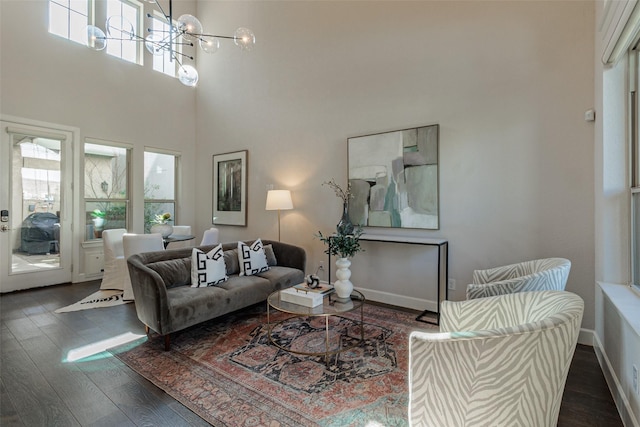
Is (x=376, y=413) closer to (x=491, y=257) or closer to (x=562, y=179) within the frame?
(x=491, y=257)

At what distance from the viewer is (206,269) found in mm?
3189

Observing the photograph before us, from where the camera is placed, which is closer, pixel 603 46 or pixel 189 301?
pixel 603 46

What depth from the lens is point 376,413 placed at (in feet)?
6.12

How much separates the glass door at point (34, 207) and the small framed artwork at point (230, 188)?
224cm

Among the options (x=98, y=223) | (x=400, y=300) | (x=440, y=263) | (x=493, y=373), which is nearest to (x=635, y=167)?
(x=440, y=263)

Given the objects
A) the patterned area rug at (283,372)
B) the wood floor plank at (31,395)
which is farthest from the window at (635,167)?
the wood floor plank at (31,395)

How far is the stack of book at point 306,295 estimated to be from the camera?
8.45 feet

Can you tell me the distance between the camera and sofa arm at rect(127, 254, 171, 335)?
2.59 metres

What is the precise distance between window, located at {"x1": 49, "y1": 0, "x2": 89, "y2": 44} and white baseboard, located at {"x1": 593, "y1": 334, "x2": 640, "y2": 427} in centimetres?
725

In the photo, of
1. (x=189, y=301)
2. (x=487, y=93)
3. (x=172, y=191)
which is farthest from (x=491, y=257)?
(x=172, y=191)

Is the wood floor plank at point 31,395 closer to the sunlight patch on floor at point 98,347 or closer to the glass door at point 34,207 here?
the sunlight patch on floor at point 98,347

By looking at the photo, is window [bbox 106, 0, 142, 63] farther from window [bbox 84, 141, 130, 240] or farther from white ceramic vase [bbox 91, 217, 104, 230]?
white ceramic vase [bbox 91, 217, 104, 230]

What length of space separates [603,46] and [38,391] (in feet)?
15.7

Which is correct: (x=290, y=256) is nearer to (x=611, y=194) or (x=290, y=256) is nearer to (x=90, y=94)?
(x=611, y=194)
